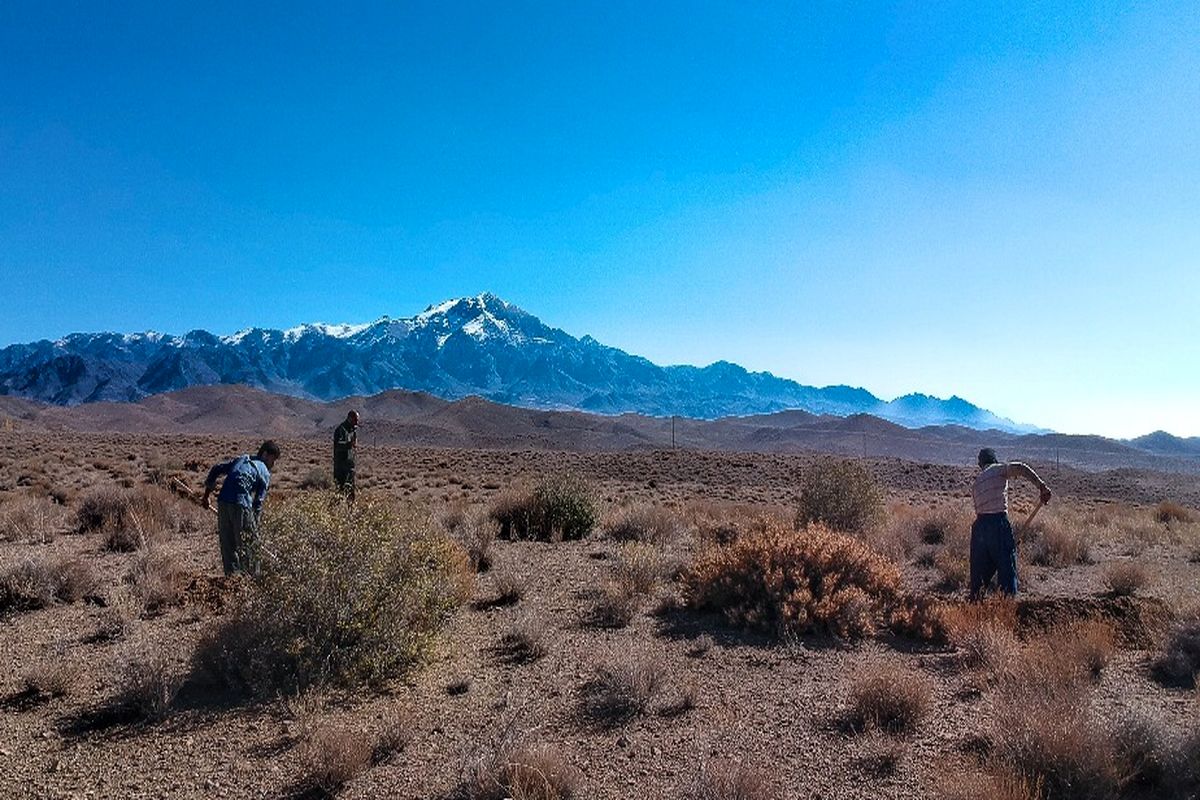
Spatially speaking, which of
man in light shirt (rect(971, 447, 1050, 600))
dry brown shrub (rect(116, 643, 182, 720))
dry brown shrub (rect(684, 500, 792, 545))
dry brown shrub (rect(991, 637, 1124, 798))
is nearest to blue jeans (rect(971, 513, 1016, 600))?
man in light shirt (rect(971, 447, 1050, 600))

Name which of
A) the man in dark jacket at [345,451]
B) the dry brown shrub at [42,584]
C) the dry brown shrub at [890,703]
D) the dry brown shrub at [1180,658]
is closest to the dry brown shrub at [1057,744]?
the dry brown shrub at [890,703]

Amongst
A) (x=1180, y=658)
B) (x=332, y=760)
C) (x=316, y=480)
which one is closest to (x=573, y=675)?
(x=332, y=760)

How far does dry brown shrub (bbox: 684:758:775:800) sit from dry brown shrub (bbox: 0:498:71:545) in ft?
38.1

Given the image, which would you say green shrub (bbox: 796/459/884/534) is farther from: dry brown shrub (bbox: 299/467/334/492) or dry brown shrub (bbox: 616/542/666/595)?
dry brown shrub (bbox: 299/467/334/492)

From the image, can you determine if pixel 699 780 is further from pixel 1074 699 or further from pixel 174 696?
pixel 174 696

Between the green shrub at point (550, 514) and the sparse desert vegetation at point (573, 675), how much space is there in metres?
2.78

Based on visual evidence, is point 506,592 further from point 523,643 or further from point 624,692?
point 624,692

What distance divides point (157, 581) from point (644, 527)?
24.4 ft

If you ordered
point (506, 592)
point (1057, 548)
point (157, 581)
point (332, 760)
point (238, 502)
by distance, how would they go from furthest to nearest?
point (1057, 548) → point (506, 592) → point (238, 502) → point (157, 581) → point (332, 760)

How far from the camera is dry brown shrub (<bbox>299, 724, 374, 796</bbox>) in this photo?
4.64 m

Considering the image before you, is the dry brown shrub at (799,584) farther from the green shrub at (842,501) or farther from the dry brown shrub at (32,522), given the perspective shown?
the dry brown shrub at (32,522)

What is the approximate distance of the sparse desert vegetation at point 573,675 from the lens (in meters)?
4.65

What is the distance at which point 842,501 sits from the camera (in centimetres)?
1441

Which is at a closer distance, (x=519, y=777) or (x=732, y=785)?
(x=732, y=785)
